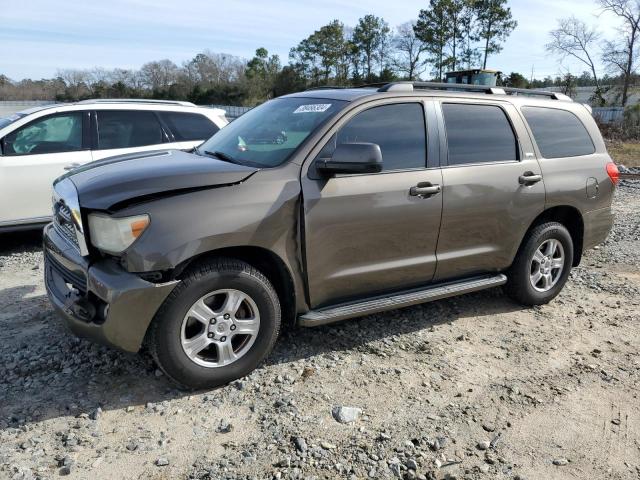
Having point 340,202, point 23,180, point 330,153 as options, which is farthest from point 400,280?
point 23,180

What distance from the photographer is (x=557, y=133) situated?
16.0ft

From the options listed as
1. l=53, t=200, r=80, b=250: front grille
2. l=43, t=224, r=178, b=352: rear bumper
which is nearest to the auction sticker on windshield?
l=43, t=224, r=178, b=352: rear bumper

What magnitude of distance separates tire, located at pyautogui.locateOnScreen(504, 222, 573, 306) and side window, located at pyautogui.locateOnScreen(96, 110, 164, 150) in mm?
4619

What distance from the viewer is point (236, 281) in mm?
3223

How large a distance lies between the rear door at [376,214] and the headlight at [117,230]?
103cm

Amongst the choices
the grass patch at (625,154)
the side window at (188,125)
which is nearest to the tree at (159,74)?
the grass patch at (625,154)

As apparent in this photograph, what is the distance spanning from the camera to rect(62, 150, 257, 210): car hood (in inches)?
120

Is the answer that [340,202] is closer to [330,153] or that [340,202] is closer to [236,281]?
[330,153]

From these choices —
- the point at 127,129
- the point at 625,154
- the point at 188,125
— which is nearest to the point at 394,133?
the point at 188,125

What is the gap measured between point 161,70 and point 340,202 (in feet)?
227

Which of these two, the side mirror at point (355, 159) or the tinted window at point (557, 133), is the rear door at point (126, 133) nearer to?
the side mirror at point (355, 159)

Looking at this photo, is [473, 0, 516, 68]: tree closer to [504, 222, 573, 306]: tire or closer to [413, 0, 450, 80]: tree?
[413, 0, 450, 80]: tree

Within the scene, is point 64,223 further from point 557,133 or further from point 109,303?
point 557,133

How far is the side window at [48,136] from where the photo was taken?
6.16 meters
